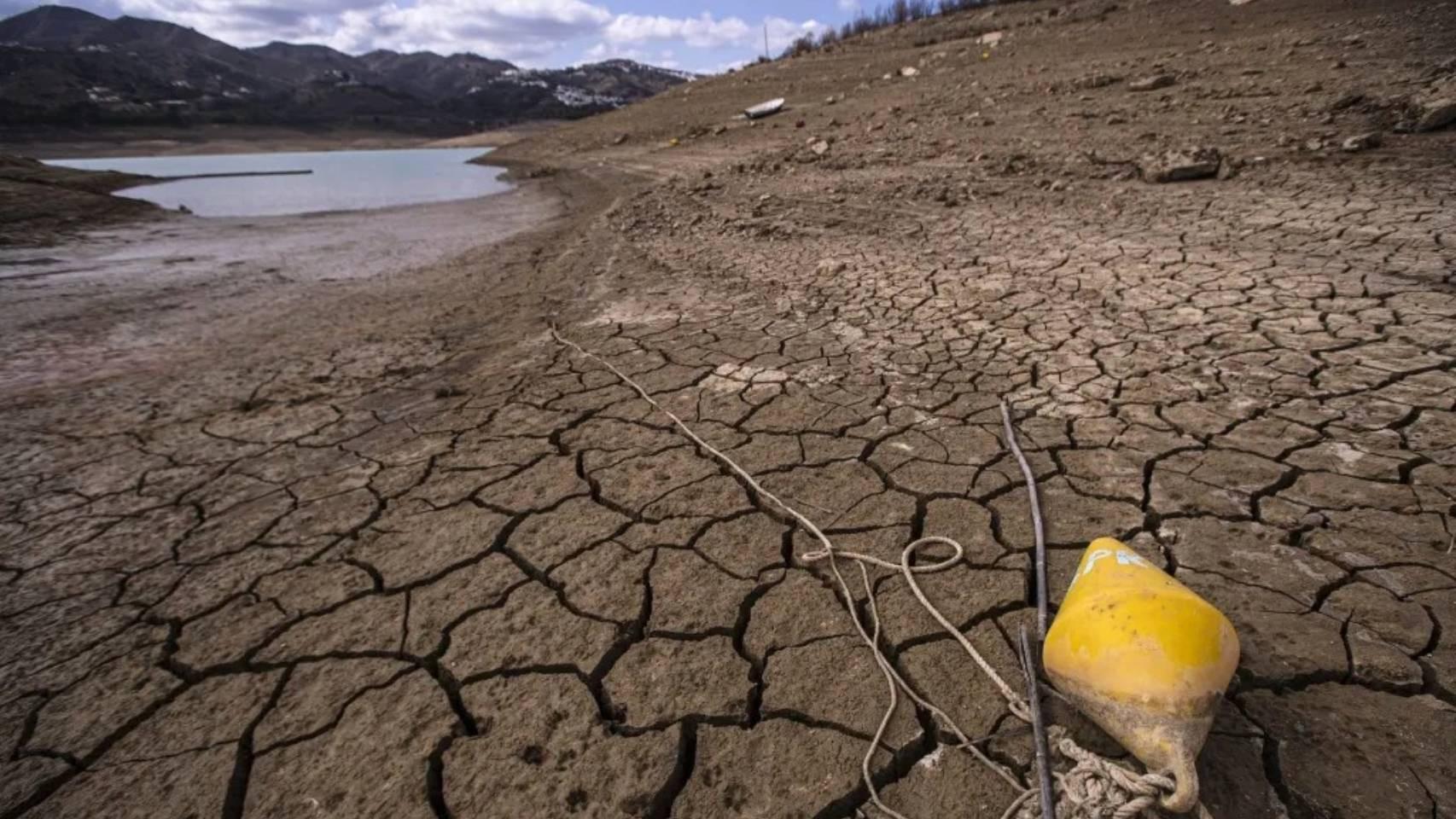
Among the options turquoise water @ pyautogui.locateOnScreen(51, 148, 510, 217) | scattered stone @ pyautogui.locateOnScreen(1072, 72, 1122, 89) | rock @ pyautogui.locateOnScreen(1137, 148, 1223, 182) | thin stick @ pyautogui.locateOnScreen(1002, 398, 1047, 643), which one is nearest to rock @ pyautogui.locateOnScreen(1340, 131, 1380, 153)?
rock @ pyautogui.locateOnScreen(1137, 148, 1223, 182)

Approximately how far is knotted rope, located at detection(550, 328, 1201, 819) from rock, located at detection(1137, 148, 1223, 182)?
4.38m

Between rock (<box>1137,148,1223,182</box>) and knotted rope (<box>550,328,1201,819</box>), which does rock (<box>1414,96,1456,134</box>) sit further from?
knotted rope (<box>550,328,1201,819</box>)

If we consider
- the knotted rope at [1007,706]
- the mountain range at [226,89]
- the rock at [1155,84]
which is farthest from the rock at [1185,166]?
the mountain range at [226,89]

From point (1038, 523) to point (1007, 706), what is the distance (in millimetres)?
626

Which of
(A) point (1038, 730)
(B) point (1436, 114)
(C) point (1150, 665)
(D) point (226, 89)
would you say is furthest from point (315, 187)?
(D) point (226, 89)

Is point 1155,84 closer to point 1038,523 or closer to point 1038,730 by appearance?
point 1038,523

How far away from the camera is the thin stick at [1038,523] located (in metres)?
Answer: 1.44

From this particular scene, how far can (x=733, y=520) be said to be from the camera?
193cm

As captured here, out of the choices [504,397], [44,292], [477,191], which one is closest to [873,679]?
[504,397]

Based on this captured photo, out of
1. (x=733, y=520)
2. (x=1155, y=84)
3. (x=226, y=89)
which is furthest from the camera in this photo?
(x=226, y=89)

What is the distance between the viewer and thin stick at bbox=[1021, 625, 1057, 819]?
1064 mm

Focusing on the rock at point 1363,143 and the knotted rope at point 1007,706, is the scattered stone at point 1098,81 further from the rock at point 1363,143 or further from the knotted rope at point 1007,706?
the knotted rope at point 1007,706

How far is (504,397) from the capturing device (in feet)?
9.46

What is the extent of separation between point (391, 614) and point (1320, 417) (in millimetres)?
2999
